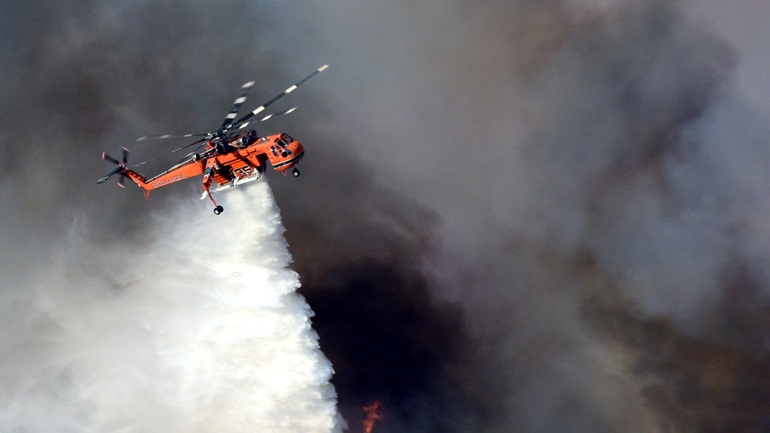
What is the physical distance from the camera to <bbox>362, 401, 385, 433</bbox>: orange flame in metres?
49.7

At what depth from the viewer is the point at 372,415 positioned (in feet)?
166

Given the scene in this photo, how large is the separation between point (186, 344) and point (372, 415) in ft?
47.3

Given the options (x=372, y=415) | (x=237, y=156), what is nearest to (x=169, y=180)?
(x=237, y=156)

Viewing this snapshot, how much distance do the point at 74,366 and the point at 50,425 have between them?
3.96 metres

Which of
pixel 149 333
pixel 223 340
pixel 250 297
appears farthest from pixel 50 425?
pixel 250 297

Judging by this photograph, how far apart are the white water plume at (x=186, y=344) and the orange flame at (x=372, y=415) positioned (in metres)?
9.15

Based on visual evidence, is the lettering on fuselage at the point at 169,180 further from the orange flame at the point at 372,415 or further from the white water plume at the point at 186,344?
the orange flame at the point at 372,415

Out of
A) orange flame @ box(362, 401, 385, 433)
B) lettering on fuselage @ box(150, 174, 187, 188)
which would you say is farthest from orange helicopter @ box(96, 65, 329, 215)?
orange flame @ box(362, 401, 385, 433)

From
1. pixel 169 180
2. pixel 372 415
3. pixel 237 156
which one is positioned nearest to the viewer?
pixel 237 156

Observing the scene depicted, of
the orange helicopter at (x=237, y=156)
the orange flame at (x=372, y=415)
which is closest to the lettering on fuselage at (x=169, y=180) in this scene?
the orange helicopter at (x=237, y=156)

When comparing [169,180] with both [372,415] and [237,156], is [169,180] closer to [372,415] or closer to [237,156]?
[237,156]

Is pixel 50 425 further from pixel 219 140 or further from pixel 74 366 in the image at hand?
pixel 219 140

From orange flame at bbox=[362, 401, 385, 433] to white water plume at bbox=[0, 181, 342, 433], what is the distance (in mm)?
9145

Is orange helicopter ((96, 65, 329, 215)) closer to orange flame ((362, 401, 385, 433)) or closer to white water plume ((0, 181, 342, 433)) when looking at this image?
white water plume ((0, 181, 342, 433))
